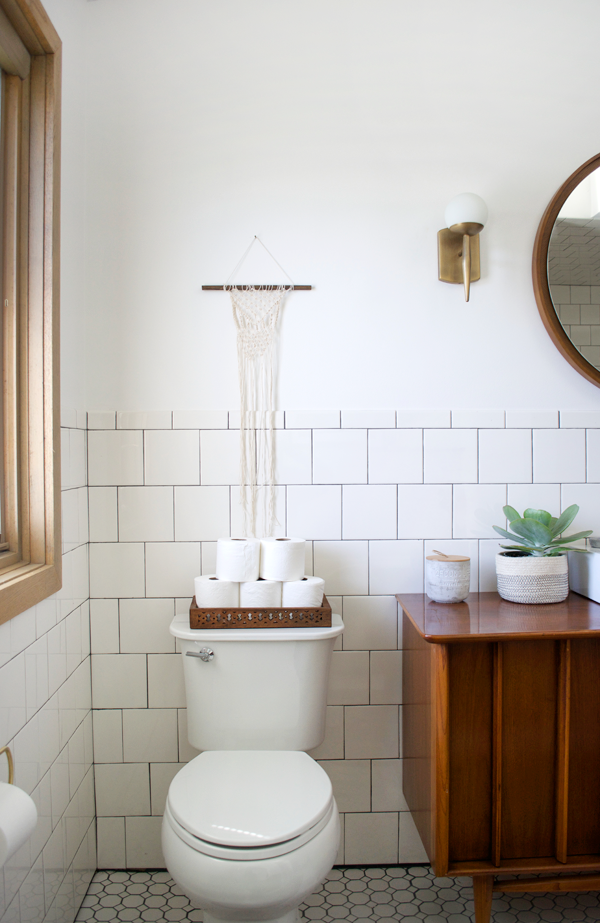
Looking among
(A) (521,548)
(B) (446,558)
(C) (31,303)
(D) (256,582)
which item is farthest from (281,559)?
(C) (31,303)

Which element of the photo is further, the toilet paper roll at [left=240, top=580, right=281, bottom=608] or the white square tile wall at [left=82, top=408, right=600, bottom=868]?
the white square tile wall at [left=82, top=408, right=600, bottom=868]

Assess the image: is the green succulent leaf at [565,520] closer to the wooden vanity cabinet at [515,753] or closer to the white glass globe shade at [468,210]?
the wooden vanity cabinet at [515,753]

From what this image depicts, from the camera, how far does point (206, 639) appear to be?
1448 mm

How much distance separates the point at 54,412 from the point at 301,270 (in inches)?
30.5

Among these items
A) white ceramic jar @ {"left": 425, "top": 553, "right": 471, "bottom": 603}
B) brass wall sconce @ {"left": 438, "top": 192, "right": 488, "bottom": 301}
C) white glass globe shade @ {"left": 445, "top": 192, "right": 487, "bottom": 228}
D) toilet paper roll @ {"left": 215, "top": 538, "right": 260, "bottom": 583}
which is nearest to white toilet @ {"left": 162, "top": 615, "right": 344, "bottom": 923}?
toilet paper roll @ {"left": 215, "top": 538, "right": 260, "bottom": 583}

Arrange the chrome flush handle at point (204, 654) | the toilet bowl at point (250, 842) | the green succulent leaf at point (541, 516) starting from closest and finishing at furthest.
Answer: the toilet bowl at point (250, 842) < the chrome flush handle at point (204, 654) < the green succulent leaf at point (541, 516)

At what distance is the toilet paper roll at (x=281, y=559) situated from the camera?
1.52 meters

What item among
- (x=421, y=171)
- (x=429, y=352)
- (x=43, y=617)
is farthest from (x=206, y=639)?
(x=421, y=171)

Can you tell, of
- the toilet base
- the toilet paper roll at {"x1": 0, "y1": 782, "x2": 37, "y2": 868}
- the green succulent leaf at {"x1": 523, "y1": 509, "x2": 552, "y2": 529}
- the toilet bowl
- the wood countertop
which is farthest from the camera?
the green succulent leaf at {"x1": 523, "y1": 509, "x2": 552, "y2": 529}

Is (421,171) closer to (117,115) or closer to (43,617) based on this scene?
(117,115)

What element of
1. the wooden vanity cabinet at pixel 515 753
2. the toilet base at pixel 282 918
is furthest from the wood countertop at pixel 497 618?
the toilet base at pixel 282 918

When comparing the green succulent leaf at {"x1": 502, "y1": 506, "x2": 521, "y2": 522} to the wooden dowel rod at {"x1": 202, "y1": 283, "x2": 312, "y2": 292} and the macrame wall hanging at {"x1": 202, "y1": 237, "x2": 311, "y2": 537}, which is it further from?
the wooden dowel rod at {"x1": 202, "y1": 283, "x2": 312, "y2": 292}

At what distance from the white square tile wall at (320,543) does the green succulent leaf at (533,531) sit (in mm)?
164

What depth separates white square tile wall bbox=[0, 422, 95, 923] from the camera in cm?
118
